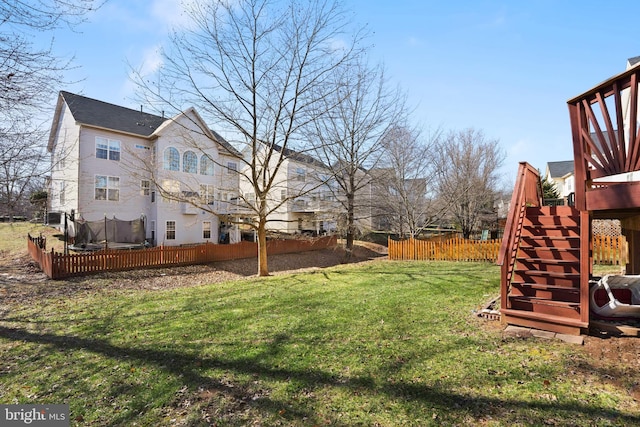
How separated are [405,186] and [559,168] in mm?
40766

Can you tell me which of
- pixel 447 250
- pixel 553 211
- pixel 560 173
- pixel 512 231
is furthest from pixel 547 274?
pixel 560 173

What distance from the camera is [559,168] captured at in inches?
1790

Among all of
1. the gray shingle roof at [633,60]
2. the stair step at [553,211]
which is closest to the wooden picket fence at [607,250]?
the gray shingle roof at [633,60]

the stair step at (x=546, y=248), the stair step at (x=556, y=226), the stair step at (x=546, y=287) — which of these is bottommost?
the stair step at (x=546, y=287)

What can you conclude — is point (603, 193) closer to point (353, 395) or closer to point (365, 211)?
point (353, 395)

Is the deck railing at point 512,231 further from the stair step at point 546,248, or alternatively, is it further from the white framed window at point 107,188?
the white framed window at point 107,188

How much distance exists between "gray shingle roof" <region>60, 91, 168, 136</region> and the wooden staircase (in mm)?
18376

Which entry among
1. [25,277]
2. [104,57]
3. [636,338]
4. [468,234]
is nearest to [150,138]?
[25,277]

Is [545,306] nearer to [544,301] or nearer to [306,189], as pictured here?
[544,301]

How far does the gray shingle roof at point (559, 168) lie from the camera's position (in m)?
44.0

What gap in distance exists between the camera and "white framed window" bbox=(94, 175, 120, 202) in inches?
745

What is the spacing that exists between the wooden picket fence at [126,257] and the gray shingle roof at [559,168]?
44.3 metres

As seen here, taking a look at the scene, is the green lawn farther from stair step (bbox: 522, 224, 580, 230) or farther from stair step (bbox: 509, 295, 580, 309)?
stair step (bbox: 522, 224, 580, 230)

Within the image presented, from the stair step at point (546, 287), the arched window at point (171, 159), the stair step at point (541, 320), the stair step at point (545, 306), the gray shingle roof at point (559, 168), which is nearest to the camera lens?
the stair step at point (541, 320)
